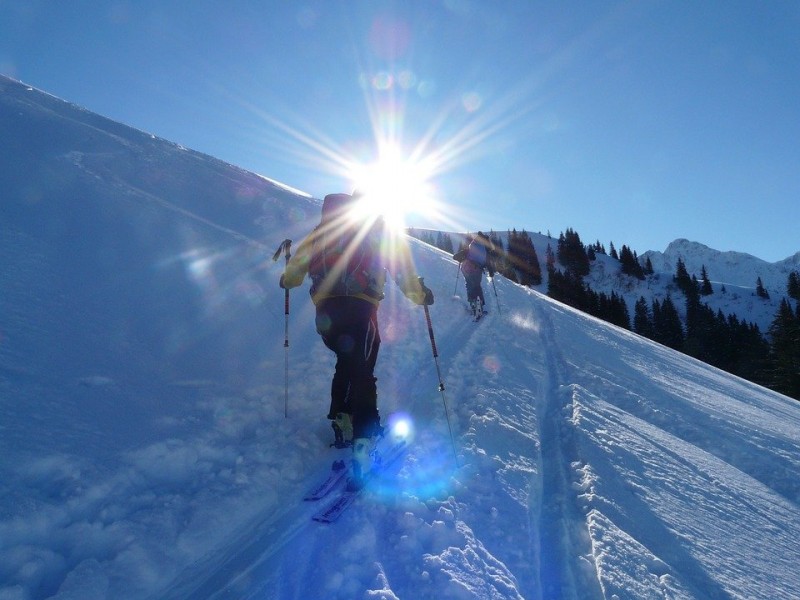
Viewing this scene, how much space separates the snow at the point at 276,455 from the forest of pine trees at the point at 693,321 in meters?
23.2

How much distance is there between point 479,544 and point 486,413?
2.80 metres

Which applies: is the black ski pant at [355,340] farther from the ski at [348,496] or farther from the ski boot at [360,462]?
the ski at [348,496]

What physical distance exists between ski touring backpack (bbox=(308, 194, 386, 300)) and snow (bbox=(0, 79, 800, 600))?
1869mm

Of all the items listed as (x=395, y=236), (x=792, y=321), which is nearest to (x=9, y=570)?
(x=395, y=236)

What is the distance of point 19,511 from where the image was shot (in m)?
2.89

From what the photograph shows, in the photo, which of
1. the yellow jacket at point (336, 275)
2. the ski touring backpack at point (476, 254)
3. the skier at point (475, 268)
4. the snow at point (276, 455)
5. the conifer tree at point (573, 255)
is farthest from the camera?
the conifer tree at point (573, 255)

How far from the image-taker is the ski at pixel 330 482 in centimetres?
391

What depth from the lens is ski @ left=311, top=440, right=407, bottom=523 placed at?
3562mm

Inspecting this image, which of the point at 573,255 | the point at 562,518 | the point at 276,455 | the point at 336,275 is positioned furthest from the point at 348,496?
the point at 573,255

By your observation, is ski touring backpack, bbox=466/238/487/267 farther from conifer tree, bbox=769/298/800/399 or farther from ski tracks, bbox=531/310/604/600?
conifer tree, bbox=769/298/800/399

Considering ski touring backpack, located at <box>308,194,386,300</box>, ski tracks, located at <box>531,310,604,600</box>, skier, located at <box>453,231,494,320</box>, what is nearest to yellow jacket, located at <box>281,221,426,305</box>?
ski touring backpack, located at <box>308,194,386,300</box>

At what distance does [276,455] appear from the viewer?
14.6 feet

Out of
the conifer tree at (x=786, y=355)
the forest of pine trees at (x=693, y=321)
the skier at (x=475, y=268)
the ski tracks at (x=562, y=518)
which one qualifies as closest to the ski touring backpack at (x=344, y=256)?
the ski tracks at (x=562, y=518)

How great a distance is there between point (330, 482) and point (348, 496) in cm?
32
